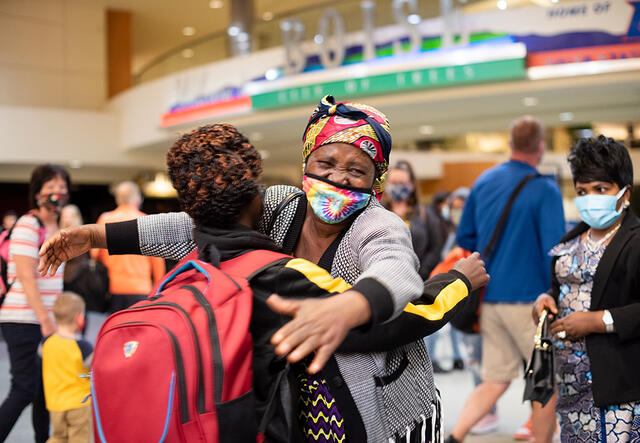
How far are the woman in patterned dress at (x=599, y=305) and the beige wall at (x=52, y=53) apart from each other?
51.7 feet

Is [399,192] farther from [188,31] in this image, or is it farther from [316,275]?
[188,31]

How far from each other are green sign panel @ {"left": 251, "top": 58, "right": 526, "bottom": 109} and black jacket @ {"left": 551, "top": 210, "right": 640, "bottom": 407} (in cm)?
712

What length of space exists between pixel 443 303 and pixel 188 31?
62.4 ft

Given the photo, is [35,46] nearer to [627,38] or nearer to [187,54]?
[187,54]

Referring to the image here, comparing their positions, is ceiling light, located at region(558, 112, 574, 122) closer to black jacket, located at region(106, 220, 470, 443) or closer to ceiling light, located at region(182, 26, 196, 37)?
black jacket, located at region(106, 220, 470, 443)

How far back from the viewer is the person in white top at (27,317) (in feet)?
11.4

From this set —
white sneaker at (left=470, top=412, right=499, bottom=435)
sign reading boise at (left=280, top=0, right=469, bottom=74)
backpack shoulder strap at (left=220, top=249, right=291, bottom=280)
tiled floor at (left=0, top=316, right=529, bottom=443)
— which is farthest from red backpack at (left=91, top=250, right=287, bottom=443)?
sign reading boise at (left=280, top=0, right=469, bottom=74)

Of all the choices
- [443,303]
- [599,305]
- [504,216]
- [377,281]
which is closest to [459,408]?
[504,216]

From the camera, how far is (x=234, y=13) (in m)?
14.5

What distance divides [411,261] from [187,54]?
1345 centimetres

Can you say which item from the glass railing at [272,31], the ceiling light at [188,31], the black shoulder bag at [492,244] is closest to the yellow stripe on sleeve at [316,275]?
the black shoulder bag at [492,244]

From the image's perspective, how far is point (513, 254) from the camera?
354 centimetres

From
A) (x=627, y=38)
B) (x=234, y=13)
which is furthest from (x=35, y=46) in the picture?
(x=627, y=38)

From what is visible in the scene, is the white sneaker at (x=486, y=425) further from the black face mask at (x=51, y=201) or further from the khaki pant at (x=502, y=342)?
the black face mask at (x=51, y=201)
